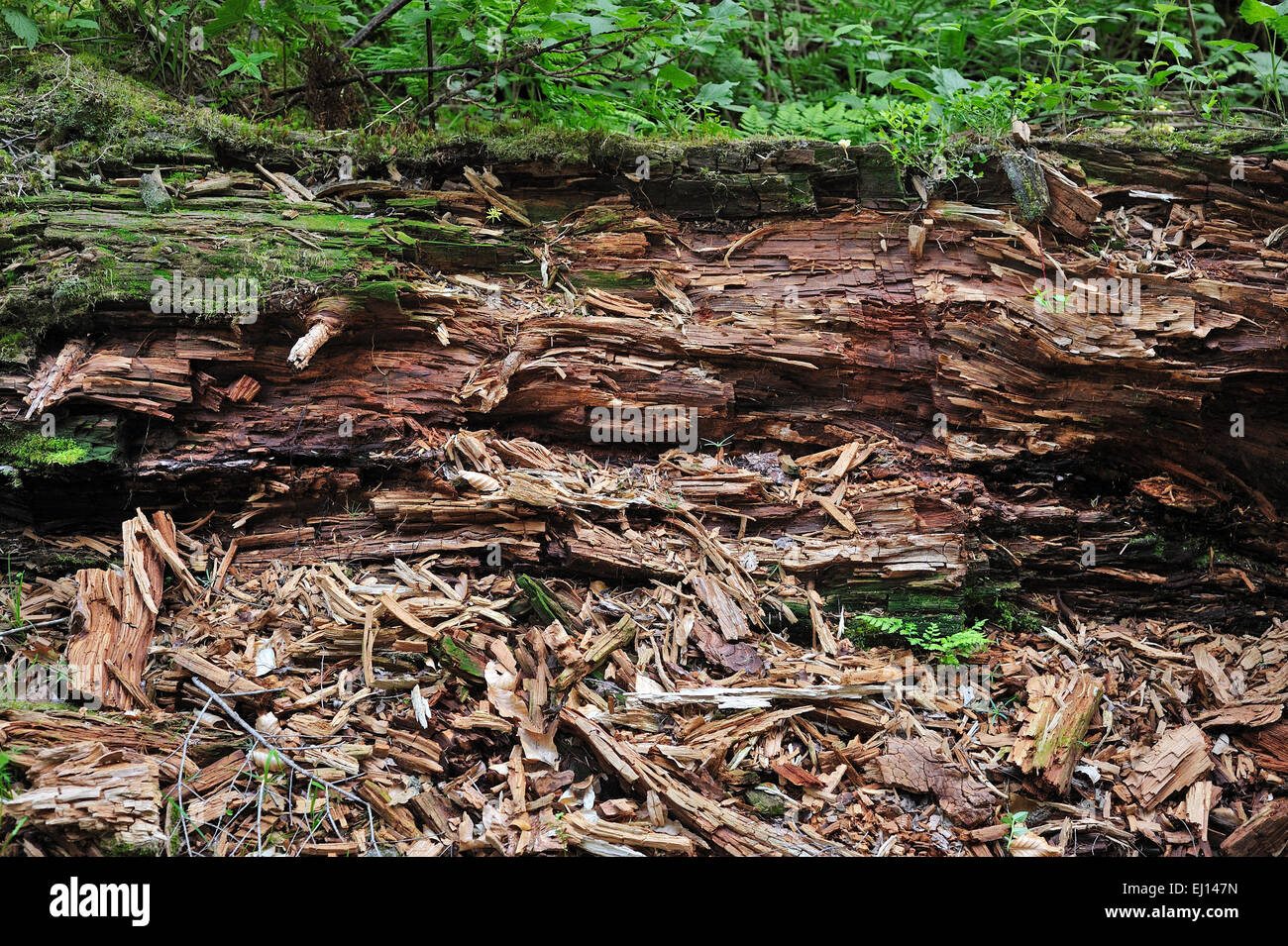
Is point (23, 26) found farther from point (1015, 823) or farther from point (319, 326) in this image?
point (1015, 823)

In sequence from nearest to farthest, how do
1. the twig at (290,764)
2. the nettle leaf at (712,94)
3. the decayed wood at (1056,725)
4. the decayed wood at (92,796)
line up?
the decayed wood at (92,796), the twig at (290,764), the decayed wood at (1056,725), the nettle leaf at (712,94)

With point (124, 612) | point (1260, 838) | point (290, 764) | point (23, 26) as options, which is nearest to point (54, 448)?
point (124, 612)

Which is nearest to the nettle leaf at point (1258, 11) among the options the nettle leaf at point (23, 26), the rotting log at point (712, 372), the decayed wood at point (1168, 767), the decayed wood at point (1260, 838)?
the rotting log at point (712, 372)

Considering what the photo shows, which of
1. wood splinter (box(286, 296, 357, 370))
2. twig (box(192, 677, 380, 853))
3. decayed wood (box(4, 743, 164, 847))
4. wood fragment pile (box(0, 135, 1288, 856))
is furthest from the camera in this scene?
wood splinter (box(286, 296, 357, 370))

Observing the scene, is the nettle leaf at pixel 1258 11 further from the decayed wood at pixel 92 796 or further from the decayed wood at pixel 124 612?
the decayed wood at pixel 92 796

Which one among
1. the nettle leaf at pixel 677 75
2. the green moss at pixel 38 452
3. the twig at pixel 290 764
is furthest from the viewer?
the nettle leaf at pixel 677 75

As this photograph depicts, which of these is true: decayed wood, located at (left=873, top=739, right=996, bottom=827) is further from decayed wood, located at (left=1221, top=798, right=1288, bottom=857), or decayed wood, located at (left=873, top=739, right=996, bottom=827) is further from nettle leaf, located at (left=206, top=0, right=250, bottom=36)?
nettle leaf, located at (left=206, top=0, right=250, bottom=36)

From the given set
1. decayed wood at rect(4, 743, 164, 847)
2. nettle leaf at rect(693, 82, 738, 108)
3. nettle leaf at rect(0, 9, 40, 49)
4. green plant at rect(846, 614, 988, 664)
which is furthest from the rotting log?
decayed wood at rect(4, 743, 164, 847)

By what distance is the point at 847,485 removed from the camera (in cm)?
440

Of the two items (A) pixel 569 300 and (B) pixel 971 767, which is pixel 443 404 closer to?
(A) pixel 569 300

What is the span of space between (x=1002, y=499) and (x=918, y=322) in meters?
1.15

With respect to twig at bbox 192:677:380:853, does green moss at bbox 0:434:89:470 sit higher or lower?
higher
